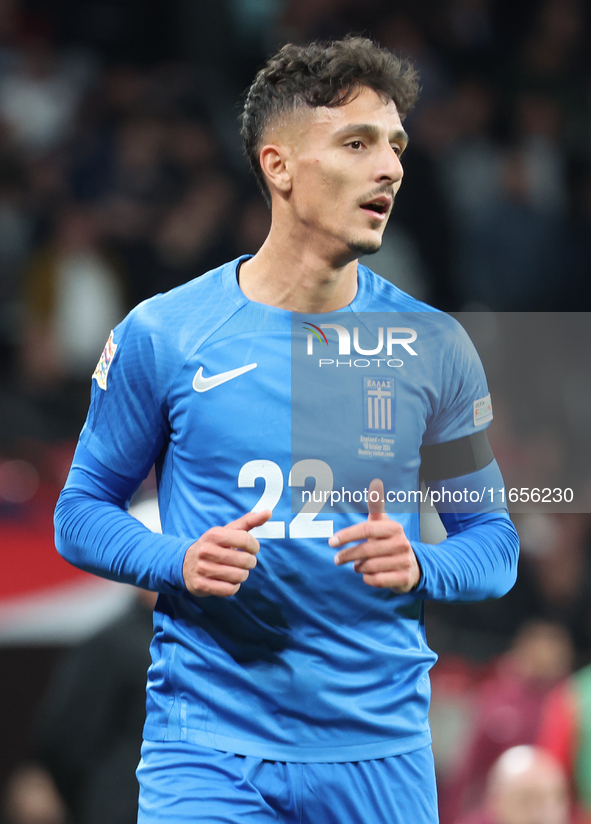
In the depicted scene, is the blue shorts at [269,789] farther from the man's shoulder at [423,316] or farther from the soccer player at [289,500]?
the man's shoulder at [423,316]

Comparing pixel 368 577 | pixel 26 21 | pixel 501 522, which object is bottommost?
pixel 368 577

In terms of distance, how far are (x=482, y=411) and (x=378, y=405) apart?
0.97 ft

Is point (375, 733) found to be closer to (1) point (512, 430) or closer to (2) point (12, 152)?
(1) point (512, 430)

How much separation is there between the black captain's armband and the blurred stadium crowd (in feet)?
6.94

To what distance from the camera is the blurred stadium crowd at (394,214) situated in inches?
196

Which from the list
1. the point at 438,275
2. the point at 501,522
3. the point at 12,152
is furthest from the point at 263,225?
the point at 501,522

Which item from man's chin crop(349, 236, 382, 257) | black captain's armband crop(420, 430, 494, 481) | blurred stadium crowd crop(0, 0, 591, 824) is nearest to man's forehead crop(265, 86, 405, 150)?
man's chin crop(349, 236, 382, 257)

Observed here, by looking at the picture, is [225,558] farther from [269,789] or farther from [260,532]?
[269,789]

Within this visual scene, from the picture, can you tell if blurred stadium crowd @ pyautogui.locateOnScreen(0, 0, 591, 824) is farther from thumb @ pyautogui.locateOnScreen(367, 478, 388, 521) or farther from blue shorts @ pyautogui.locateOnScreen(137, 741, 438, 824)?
thumb @ pyautogui.locateOnScreen(367, 478, 388, 521)

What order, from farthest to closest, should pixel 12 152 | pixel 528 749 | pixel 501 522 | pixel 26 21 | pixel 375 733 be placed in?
pixel 26 21 < pixel 12 152 < pixel 528 749 < pixel 501 522 < pixel 375 733

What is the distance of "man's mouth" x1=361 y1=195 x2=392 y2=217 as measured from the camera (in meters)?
2.59

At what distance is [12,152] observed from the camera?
6441 mm

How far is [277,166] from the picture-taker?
9.00ft

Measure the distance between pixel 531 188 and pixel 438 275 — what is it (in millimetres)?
863
